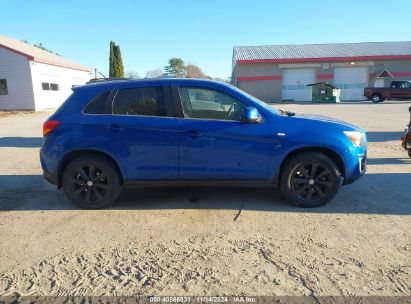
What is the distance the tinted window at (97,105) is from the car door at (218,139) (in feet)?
3.50

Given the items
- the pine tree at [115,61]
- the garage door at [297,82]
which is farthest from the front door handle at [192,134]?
the pine tree at [115,61]

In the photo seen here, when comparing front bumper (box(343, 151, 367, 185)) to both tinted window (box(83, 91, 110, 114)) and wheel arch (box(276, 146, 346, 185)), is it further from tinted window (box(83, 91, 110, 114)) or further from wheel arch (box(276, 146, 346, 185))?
tinted window (box(83, 91, 110, 114))

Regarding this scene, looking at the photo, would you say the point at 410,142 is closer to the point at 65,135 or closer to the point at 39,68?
the point at 65,135

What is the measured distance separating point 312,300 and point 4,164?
7646 mm

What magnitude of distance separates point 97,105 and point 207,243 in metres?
2.46

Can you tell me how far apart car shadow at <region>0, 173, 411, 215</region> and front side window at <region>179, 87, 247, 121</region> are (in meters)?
1.32

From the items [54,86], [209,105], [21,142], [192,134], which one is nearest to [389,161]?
[209,105]

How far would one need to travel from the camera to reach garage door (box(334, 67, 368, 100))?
3691 cm

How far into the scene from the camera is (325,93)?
110ft

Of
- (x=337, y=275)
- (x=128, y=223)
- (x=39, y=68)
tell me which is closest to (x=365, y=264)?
(x=337, y=275)

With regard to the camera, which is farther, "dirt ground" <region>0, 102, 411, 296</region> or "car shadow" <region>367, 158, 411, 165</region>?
"car shadow" <region>367, 158, 411, 165</region>

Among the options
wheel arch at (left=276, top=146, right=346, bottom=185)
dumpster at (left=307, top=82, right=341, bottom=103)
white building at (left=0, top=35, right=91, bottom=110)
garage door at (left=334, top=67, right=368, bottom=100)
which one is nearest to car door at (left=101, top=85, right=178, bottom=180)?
wheel arch at (left=276, top=146, right=346, bottom=185)

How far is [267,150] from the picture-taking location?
459 cm

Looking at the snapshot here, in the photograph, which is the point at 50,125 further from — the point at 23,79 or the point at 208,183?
the point at 23,79
